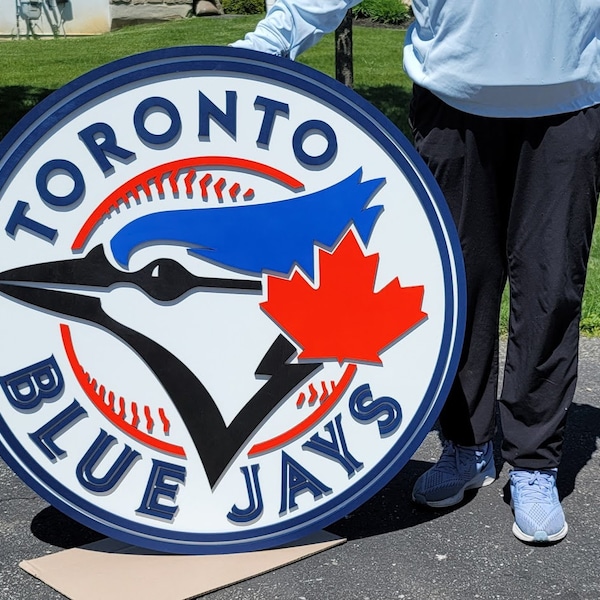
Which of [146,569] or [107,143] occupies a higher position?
[107,143]

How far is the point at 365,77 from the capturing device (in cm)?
1097

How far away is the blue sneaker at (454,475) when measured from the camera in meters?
2.71

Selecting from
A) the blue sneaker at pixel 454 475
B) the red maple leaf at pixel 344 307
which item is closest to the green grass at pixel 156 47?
the blue sneaker at pixel 454 475

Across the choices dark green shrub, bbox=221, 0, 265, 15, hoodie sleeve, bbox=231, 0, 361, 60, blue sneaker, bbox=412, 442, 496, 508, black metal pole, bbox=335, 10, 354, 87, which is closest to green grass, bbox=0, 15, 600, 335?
black metal pole, bbox=335, 10, 354, 87

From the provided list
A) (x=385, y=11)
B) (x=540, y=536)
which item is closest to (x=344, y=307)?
(x=540, y=536)

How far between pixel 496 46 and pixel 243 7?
13.8m

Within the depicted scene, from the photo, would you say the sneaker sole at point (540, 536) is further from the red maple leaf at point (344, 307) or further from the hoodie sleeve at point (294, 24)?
the hoodie sleeve at point (294, 24)

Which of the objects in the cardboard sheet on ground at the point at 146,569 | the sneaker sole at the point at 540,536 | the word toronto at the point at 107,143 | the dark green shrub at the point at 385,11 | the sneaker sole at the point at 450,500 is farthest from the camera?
the dark green shrub at the point at 385,11

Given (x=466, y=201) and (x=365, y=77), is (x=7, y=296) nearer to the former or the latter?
(x=466, y=201)

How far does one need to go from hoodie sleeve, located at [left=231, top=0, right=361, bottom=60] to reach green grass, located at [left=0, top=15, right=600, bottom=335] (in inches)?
248

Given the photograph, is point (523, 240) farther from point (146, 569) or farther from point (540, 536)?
point (146, 569)

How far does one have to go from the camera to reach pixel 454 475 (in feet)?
9.06

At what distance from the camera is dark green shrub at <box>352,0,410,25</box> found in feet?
48.1

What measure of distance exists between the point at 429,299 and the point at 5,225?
959 mm
